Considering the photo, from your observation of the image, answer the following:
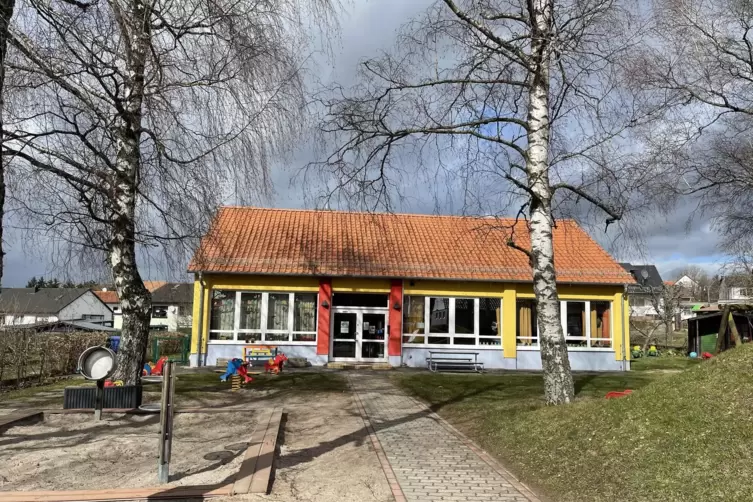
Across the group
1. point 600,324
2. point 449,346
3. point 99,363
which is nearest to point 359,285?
point 449,346

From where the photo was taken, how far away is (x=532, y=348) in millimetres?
20656

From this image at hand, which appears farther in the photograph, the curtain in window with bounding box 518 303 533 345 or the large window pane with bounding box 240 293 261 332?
the curtain in window with bounding box 518 303 533 345

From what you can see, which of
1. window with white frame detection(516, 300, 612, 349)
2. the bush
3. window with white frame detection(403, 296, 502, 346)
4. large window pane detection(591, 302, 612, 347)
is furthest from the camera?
large window pane detection(591, 302, 612, 347)

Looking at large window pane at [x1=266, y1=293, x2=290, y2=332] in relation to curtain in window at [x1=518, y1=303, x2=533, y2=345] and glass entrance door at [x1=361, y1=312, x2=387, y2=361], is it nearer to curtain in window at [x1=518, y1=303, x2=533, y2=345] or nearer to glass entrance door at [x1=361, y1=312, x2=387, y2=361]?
glass entrance door at [x1=361, y1=312, x2=387, y2=361]

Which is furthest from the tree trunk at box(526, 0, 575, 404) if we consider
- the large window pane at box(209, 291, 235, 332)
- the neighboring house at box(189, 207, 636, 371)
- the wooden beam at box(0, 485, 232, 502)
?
the large window pane at box(209, 291, 235, 332)

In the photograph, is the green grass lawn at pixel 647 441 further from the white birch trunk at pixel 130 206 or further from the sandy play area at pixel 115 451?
the white birch trunk at pixel 130 206

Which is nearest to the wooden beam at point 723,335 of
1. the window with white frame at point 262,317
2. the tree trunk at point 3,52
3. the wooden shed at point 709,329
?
the wooden shed at point 709,329

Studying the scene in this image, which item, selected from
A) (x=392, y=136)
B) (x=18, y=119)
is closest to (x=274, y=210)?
(x=392, y=136)

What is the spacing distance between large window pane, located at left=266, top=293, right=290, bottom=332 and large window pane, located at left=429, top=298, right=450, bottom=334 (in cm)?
528

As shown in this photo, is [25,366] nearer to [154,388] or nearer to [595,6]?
[154,388]

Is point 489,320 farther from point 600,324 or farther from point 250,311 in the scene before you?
point 250,311

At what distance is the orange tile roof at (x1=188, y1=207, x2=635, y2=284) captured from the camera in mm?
19859

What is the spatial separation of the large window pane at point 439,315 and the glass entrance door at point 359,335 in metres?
1.73

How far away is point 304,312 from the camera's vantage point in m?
20.2
